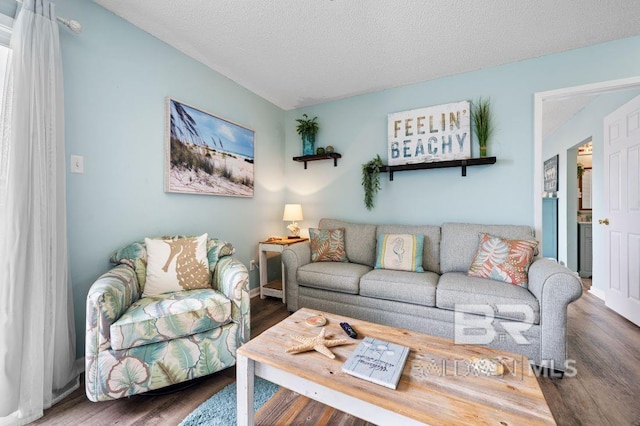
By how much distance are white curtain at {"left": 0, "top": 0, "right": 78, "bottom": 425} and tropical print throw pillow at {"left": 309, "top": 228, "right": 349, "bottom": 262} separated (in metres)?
1.91

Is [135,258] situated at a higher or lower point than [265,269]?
higher

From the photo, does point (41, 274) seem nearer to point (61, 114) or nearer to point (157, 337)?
point (157, 337)

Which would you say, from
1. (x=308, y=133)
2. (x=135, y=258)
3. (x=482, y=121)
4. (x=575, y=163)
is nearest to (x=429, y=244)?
(x=482, y=121)

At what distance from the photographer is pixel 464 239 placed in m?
2.41

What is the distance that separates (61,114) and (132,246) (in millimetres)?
881

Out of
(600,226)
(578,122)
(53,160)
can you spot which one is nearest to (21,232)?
(53,160)

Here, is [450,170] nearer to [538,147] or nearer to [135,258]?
[538,147]

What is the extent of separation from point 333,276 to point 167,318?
4.36ft

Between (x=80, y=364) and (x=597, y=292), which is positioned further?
(x=597, y=292)

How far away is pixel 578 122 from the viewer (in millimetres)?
3584

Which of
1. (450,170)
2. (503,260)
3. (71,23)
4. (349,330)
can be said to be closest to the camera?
(349,330)

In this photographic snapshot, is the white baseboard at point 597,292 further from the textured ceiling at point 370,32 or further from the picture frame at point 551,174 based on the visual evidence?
the textured ceiling at point 370,32
